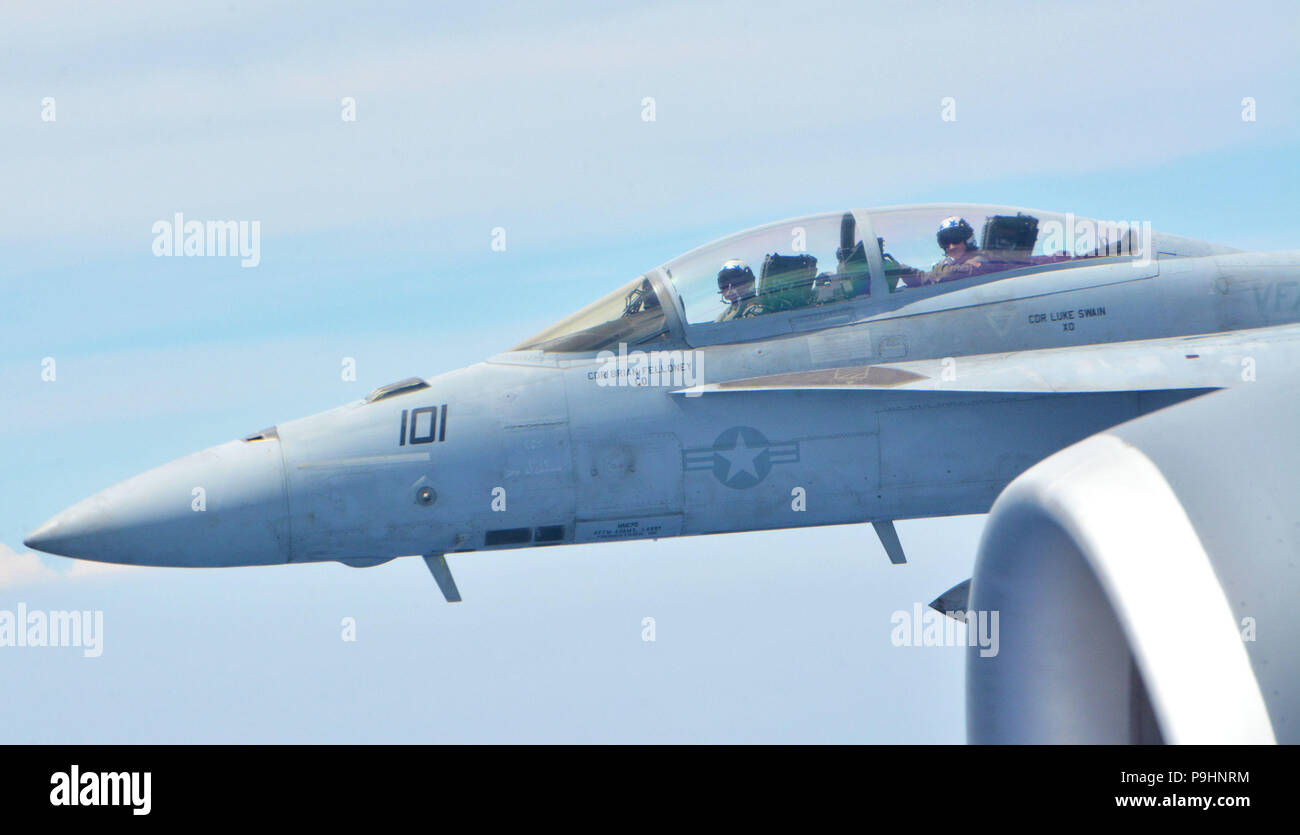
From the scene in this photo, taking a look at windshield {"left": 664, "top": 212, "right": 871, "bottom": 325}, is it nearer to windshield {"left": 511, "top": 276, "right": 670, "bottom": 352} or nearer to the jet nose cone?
windshield {"left": 511, "top": 276, "right": 670, "bottom": 352}

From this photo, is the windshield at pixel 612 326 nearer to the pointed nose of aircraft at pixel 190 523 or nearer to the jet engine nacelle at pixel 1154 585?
the pointed nose of aircraft at pixel 190 523

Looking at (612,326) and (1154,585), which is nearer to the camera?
(1154,585)

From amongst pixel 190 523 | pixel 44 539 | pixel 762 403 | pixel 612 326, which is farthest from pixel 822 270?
pixel 44 539

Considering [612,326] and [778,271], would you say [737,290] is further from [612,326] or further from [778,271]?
[612,326]

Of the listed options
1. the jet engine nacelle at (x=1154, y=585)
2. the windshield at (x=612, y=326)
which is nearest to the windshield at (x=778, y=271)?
the windshield at (x=612, y=326)

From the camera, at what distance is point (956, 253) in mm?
10227

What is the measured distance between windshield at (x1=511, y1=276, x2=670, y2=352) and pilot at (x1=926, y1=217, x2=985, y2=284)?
2.38 metres

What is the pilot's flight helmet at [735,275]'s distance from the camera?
10141 mm

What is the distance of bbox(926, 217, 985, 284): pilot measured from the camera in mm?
10148

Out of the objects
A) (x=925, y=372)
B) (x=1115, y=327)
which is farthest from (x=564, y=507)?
(x=1115, y=327)

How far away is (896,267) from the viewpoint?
10.1m

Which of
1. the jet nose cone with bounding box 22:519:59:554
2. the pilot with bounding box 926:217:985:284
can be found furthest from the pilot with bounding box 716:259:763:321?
the jet nose cone with bounding box 22:519:59:554

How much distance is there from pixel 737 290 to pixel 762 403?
1.17m

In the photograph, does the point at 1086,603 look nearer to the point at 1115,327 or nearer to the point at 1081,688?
the point at 1081,688
